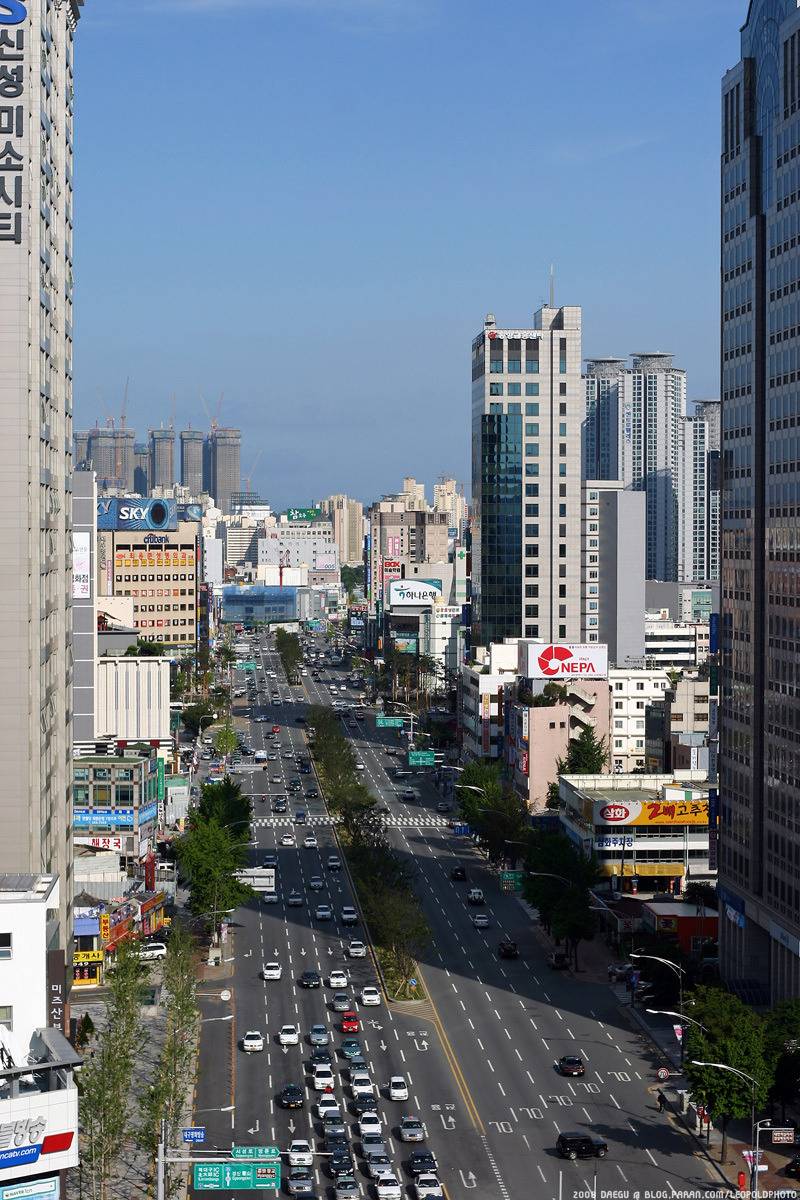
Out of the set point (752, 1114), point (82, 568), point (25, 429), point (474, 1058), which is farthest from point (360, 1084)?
point (82, 568)

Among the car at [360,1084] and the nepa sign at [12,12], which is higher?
the nepa sign at [12,12]

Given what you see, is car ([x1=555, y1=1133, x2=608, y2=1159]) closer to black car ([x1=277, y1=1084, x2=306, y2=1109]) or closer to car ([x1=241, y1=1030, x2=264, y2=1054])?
black car ([x1=277, y1=1084, x2=306, y2=1109])

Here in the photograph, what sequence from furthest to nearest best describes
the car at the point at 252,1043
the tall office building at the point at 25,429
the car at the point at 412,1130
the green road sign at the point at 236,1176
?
the car at the point at 252,1043, the car at the point at 412,1130, the tall office building at the point at 25,429, the green road sign at the point at 236,1176

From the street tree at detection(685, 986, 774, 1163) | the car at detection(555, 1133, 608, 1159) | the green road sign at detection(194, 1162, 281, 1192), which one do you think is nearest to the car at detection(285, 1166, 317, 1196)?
the car at detection(555, 1133, 608, 1159)

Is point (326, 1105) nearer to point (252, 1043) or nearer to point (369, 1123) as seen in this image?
point (369, 1123)

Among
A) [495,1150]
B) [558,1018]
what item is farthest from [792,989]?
[495,1150]

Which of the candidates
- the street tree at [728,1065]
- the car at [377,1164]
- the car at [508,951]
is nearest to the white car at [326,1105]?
the car at [377,1164]

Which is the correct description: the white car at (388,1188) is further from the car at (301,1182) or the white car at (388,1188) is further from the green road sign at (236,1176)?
the green road sign at (236,1176)
